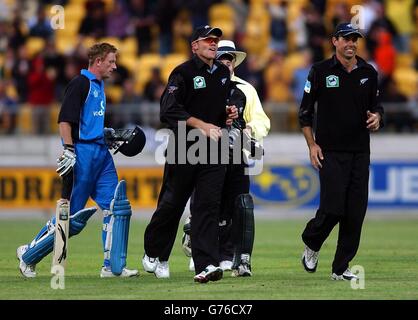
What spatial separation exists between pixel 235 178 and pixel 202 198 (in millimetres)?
1249

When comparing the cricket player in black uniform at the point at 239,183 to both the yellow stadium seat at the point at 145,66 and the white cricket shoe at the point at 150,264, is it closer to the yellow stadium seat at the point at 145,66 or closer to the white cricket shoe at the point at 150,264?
the white cricket shoe at the point at 150,264

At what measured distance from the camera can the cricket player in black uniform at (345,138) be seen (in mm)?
11398

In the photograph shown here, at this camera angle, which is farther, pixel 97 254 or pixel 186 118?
pixel 97 254

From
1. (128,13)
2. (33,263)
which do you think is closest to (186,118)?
(33,263)

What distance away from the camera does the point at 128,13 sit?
2522 cm

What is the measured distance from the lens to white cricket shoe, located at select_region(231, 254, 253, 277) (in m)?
12.0

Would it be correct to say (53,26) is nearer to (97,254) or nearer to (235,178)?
(97,254)

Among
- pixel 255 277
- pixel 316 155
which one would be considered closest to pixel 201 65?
pixel 316 155

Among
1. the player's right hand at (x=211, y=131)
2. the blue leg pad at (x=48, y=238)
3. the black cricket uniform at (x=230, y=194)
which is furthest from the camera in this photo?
the black cricket uniform at (x=230, y=194)

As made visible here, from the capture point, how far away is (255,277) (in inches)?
466

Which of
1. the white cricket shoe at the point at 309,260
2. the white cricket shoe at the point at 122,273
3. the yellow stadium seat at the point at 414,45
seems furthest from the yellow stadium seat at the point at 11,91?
the white cricket shoe at the point at 309,260

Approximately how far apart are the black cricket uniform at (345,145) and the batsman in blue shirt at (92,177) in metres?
2.12

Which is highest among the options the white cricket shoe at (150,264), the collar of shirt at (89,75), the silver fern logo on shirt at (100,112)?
the collar of shirt at (89,75)

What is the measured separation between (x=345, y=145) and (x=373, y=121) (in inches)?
14.3
